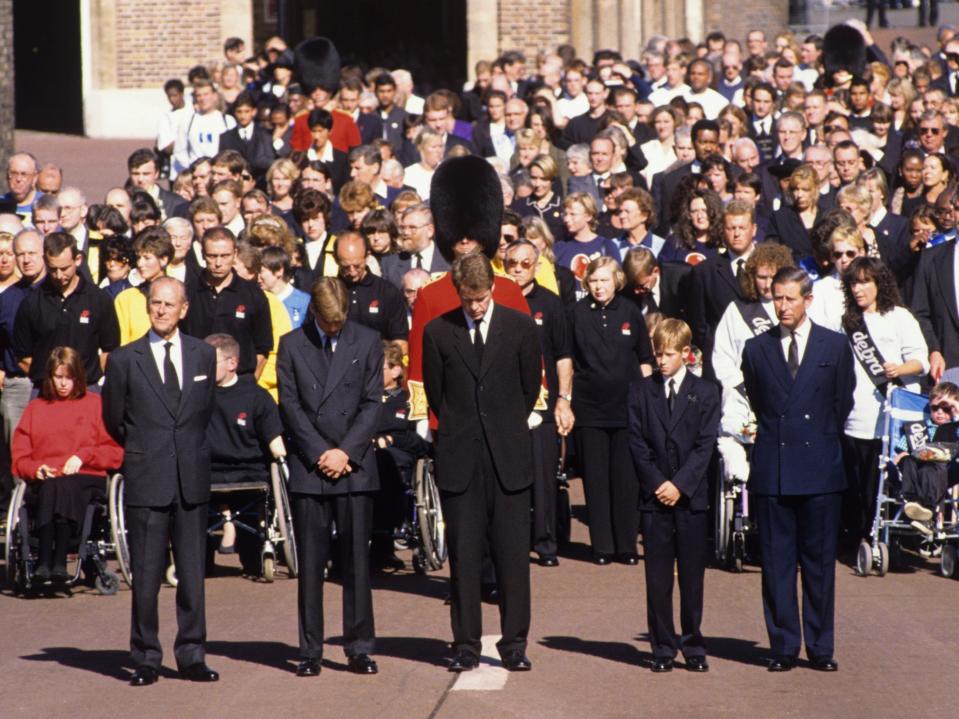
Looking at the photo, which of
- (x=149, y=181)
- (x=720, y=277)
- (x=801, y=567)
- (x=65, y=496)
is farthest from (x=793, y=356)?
(x=149, y=181)

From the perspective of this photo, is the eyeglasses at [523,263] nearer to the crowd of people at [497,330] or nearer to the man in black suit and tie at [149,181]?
the crowd of people at [497,330]

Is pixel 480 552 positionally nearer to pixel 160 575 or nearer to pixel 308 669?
pixel 308 669

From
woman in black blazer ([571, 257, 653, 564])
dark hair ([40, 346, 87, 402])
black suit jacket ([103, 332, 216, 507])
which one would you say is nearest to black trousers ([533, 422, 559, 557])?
woman in black blazer ([571, 257, 653, 564])

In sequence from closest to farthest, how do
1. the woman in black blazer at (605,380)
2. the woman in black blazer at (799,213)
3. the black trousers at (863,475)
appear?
the black trousers at (863,475), the woman in black blazer at (605,380), the woman in black blazer at (799,213)

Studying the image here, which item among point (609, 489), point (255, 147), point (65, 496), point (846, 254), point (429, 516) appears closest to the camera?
point (65, 496)

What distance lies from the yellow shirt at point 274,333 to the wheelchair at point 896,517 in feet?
12.4

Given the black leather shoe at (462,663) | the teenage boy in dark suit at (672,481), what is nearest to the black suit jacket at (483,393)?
the teenage boy in dark suit at (672,481)

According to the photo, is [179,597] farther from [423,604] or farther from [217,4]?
[217,4]

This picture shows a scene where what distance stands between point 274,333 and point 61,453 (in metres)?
1.70

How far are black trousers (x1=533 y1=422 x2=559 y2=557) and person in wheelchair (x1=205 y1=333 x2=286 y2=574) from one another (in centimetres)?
151

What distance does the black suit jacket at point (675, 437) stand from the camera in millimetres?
10273

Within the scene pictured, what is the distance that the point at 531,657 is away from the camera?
10.4 metres

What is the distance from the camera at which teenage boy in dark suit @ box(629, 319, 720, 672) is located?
33.2ft

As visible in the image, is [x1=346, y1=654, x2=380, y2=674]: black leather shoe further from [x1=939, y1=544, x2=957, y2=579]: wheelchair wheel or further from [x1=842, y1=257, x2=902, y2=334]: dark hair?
[x1=842, y1=257, x2=902, y2=334]: dark hair
